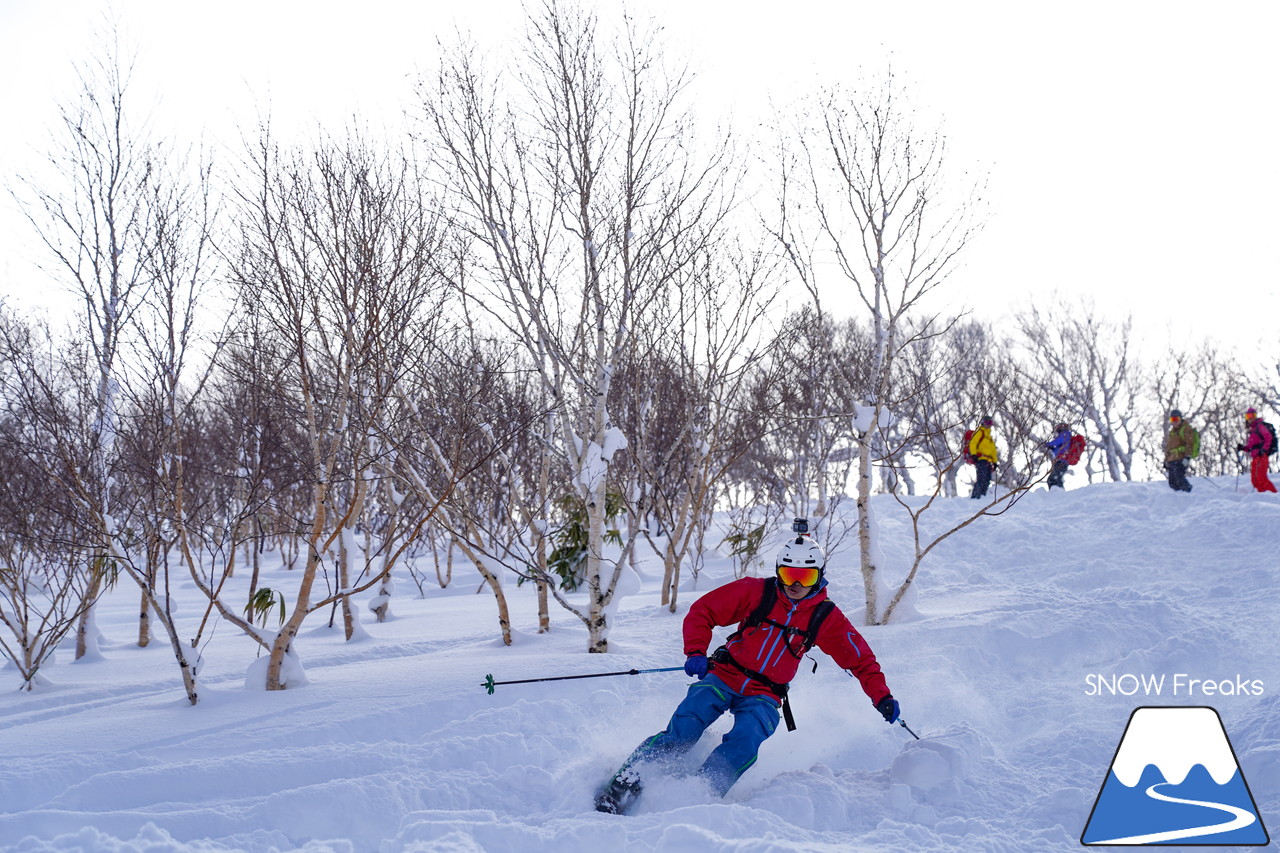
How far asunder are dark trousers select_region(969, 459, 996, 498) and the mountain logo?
8851 millimetres

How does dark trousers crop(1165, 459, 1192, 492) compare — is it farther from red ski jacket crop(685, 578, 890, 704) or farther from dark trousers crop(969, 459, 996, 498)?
red ski jacket crop(685, 578, 890, 704)

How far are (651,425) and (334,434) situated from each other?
582 centimetres

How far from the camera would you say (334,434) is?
5258 mm

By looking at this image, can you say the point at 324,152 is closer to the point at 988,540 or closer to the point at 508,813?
the point at 508,813

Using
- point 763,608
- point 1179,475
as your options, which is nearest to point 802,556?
point 763,608

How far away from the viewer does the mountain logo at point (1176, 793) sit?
10.8ft

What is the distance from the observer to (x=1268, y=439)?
478 inches

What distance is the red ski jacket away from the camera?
438cm

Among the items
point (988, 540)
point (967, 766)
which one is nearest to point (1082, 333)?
point (988, 540)

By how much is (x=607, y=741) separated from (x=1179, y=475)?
13.0 meters

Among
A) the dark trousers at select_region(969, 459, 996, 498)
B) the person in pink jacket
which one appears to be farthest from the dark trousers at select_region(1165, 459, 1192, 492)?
the dark trousers at select_region(969, 459, 996, 498)

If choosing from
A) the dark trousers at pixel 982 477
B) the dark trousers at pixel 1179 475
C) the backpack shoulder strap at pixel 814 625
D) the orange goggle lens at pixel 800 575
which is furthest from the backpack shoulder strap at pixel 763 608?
the dark trousers at pixel 1179 475

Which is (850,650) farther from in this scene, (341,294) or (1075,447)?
(1075,447)

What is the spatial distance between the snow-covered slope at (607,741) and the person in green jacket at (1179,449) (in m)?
5.92
